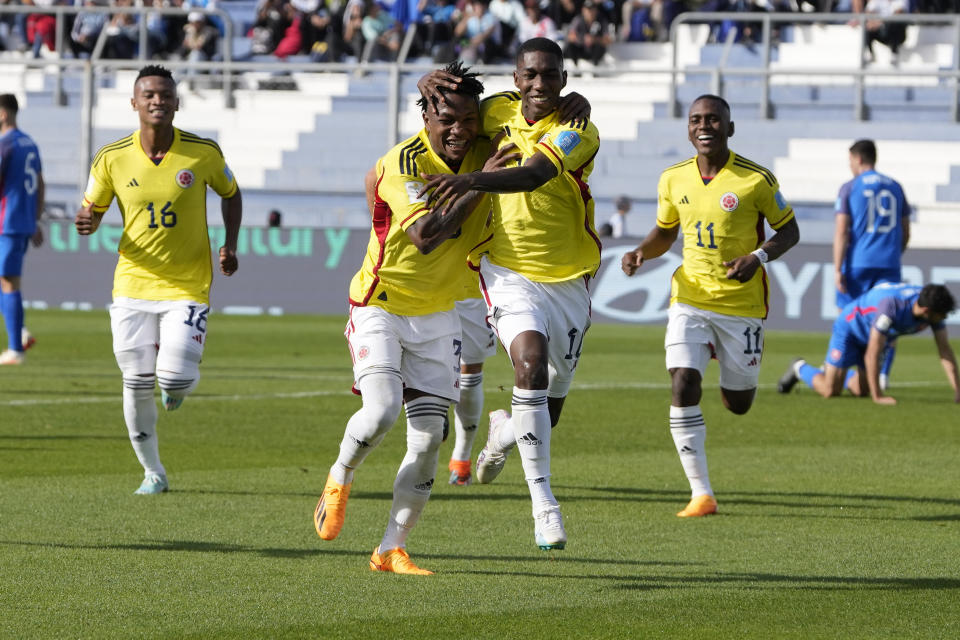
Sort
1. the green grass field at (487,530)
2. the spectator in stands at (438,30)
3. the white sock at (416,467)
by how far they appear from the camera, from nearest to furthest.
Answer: the green grass field at (487,530)
the white sock at (416,467)
the spectator in stands at (438,30)

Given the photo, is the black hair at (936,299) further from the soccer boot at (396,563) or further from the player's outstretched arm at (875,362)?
the soccer boot at (396,563)

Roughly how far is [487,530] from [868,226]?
8.31 meters

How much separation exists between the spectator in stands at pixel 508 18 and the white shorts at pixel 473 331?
19213 millimetres

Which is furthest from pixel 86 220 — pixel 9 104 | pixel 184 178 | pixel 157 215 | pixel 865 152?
pixel 865 152

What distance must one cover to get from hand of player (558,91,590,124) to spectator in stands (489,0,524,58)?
832 inches

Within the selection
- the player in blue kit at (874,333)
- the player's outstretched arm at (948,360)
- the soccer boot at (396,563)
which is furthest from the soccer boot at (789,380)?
the soccer boot at (396,563)

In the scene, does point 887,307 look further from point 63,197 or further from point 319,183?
point 63,197

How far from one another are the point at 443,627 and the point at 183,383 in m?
3.57

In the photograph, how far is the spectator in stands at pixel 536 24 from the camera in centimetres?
2811

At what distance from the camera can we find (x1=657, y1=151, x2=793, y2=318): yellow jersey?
887 cm

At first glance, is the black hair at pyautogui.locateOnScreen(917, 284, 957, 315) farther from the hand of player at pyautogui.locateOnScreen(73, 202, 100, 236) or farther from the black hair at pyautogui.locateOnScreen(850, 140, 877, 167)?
the hand of player at pyautogui.locateOnScreen(73, 202, 100, 236)

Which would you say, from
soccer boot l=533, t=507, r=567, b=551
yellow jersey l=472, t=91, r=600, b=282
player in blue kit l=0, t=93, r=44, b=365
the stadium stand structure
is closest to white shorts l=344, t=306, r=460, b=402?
soccer boot l=533, t=507, r=567, b=551

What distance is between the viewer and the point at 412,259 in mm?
6664

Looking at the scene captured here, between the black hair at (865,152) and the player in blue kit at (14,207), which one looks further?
the player in blue kit at (14,207)
